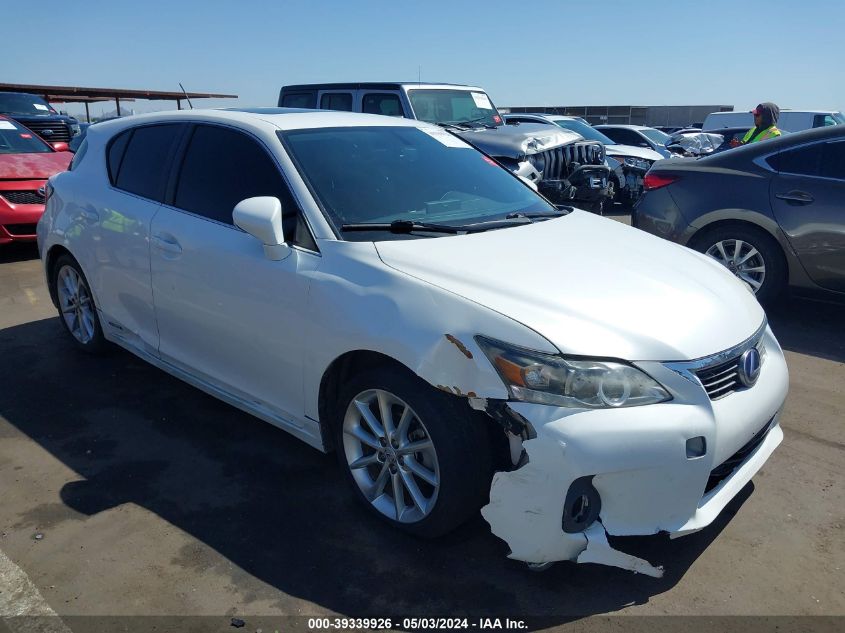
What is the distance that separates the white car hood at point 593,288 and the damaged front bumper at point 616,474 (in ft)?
0.58

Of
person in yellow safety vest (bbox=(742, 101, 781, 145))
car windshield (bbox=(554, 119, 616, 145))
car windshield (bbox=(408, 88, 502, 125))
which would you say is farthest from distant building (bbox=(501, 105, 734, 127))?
person in yellow safety vest (bbox=(742, 101, 781, 145))

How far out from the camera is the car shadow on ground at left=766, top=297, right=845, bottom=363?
16.9 feet

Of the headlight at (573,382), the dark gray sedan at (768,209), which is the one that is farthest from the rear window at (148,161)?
the dark gray sedan at (768,209)

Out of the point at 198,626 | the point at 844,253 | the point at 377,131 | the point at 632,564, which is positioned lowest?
the point at 198,626

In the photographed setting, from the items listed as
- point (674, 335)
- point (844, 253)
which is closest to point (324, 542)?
point (674, 335)

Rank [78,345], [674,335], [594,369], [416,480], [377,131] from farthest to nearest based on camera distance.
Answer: [78,345] → [377,131] → [416,480] → [674,335] → [594,369]

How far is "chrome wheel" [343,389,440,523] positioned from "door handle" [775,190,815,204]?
4139 mm

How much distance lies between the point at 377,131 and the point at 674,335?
2.00 metres

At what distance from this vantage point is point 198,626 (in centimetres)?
243

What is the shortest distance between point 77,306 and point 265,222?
255cm

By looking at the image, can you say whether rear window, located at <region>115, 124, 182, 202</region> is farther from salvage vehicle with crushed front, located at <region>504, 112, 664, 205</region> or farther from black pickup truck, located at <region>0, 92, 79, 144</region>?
black pickup truck, located at <region>0, 92, 79, 144</region>

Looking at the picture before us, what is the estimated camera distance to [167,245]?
12.2ft

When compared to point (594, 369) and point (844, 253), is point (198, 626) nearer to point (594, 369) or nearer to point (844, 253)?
point (594, 369)

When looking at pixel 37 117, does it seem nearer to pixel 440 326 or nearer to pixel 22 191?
pixel 22 191
